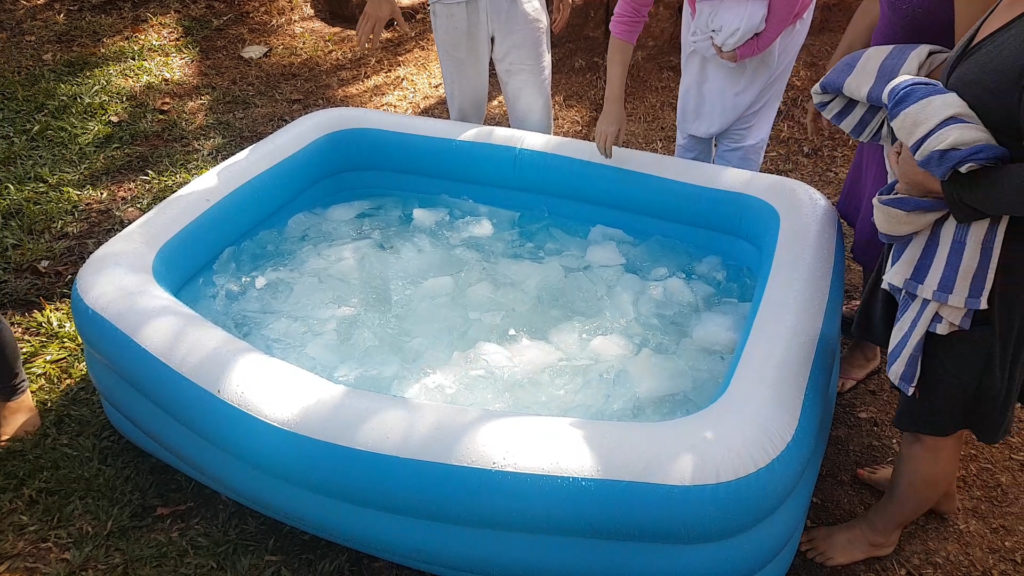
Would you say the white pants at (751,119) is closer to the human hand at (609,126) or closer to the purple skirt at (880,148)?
the human hand at (609,126)

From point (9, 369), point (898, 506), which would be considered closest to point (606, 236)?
point (898, 506)

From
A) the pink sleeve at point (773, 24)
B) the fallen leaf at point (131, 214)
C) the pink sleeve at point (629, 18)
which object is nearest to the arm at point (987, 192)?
the pink sleeve at point (773, 24)

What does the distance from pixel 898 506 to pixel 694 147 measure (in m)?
1.33

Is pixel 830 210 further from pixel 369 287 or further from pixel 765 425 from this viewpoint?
pixel 369 287

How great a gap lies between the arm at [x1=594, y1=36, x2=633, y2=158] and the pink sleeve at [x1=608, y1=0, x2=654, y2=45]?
0.06ft

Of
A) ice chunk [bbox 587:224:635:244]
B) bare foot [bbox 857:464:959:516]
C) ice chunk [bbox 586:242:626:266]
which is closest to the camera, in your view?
bare foot [bbox 857:464:959:516]

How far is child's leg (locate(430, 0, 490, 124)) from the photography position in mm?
2586

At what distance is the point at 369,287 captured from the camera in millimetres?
2494

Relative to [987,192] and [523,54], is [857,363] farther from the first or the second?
[523,54]

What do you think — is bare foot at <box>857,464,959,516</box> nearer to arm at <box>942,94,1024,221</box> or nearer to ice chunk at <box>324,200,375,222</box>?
arm at <box>942,94,1024,221</box>

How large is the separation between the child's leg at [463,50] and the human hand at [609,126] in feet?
1.88

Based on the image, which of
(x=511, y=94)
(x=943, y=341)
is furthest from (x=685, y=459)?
(x=511, y=94)

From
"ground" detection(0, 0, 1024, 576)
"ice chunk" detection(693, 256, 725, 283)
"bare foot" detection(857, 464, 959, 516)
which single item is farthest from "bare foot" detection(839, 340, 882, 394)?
"ice chunk" detection(693, 256, 725, 283)

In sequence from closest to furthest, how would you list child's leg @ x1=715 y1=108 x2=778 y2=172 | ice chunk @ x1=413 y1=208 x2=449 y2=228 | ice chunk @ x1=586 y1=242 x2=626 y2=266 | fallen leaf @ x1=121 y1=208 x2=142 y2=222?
child's leg @ x1=715 y1=108 x2=778 y2=172 → ice chunk @ x1=586 y1=242 x2=626 y2=266 → ice chunk @ x1=413 y1=208 x2=449 y2=228 → fallen leaf @ x1=121 y1=208 x2=142 y2=222
